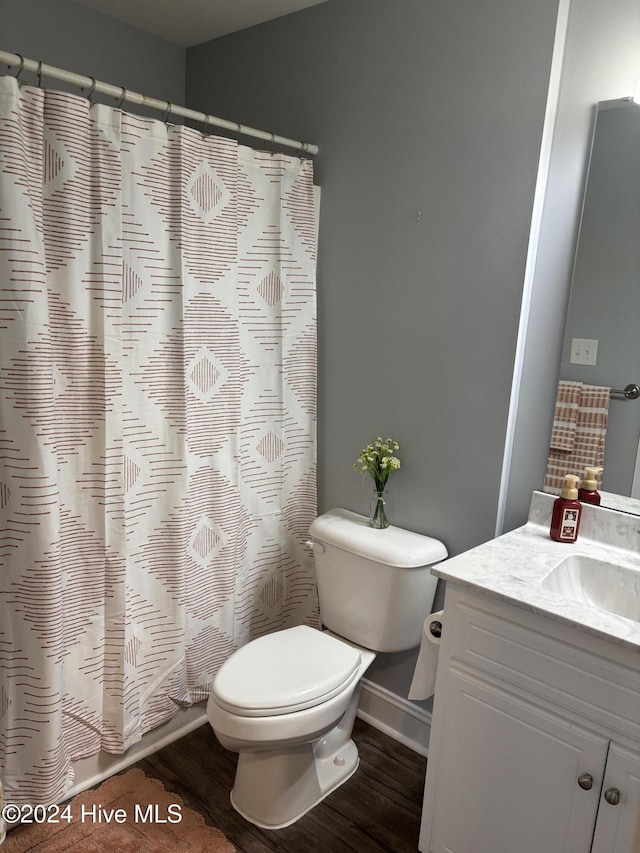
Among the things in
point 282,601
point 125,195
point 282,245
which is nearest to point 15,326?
point 125,195

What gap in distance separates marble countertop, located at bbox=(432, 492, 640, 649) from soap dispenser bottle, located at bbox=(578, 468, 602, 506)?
25 millimetres

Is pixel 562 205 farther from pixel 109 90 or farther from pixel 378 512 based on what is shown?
pixel 109 90

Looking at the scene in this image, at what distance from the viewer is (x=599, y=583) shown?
1.73 m

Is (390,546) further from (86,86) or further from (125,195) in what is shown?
(86,86)

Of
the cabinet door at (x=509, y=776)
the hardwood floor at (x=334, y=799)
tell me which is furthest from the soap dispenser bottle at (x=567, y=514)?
the hardwood floor at (x=334, y=799)

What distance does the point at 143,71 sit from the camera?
103 inches

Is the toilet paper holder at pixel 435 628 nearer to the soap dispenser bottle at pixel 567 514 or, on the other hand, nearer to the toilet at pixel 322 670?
the toilet at pixel 322 670

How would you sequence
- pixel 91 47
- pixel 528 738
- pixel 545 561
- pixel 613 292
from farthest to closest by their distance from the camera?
pixel 91 47 → pixel 613 292 → pixel 545 561 → pixel 528 738

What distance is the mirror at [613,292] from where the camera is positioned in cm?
175

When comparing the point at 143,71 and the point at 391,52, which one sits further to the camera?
the point at 143,71

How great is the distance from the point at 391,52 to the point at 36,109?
1122mm

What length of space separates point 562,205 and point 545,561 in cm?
100

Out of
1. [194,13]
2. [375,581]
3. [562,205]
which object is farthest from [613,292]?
[194,13]

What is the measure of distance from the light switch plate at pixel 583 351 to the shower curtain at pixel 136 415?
93 centimetres
